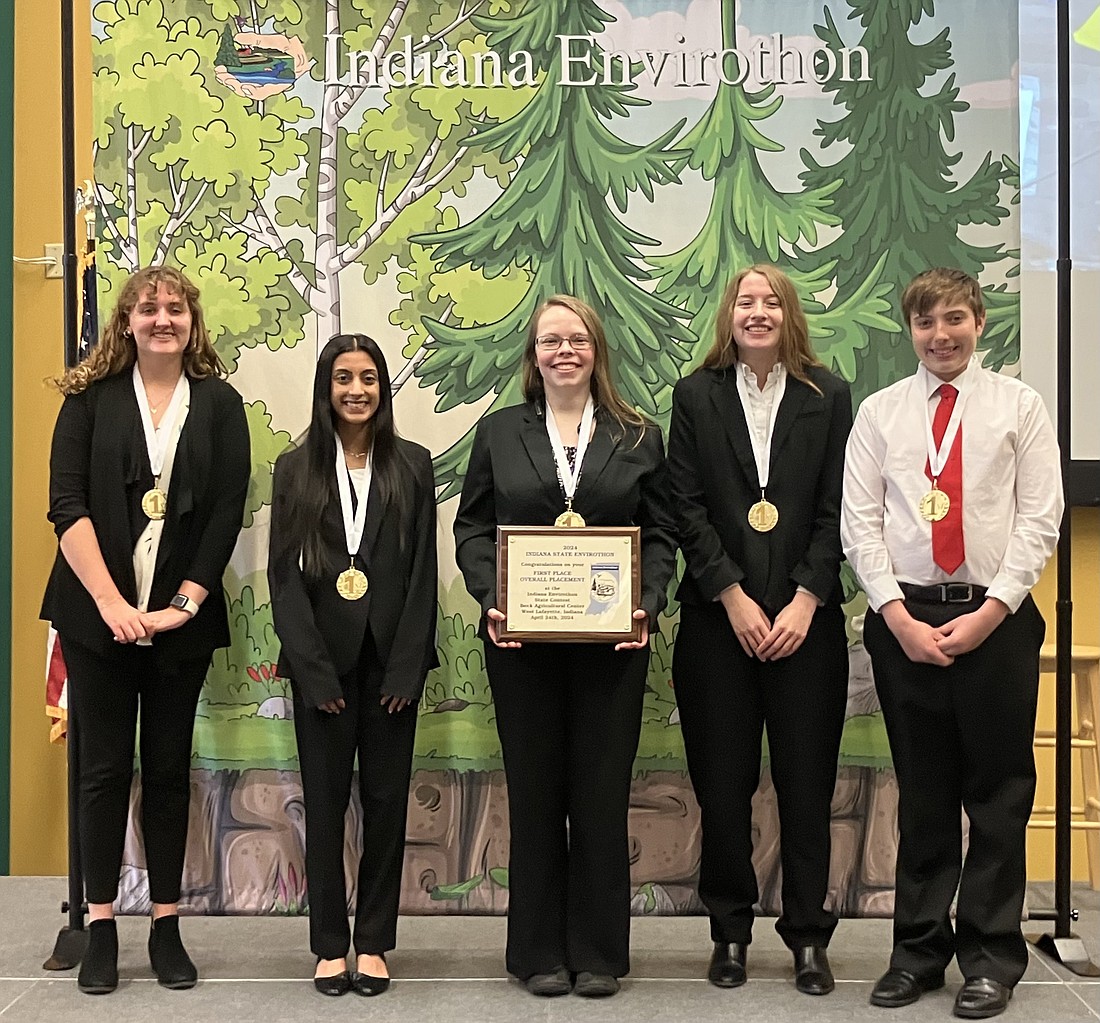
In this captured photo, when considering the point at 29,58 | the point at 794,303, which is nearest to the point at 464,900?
the point at 794,303

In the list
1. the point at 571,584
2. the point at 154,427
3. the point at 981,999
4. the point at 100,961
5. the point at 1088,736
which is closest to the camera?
the point at 981,999

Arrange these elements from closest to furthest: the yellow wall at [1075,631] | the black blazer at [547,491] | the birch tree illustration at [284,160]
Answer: the black blazer at [547,491]
the birch tree illustration at [284,160]
the yellow wall at [1075,631]

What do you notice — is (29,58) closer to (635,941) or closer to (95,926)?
(95,926)

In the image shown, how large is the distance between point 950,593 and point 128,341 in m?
2.33

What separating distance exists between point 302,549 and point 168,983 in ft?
3.96

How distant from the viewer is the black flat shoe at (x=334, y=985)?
316cm

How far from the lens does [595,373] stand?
3320mm

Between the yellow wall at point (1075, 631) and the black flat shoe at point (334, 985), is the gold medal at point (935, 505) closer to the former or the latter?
the yellow wall at point (1075, 631)

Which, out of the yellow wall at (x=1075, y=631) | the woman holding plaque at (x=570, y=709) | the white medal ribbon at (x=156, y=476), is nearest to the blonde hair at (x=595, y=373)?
the woman holding plaque at (x=570, y=709)

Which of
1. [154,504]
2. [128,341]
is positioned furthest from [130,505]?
[128,341]

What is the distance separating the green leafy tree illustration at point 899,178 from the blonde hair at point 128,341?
1.91 m

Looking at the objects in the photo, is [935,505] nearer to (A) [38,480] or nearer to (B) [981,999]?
(B) [981,999]

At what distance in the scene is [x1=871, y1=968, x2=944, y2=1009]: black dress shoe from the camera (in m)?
3.04

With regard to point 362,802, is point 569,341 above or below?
above
